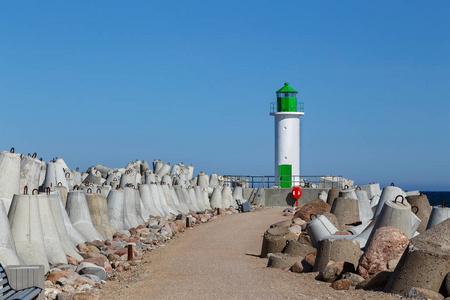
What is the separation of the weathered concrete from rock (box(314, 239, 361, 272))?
22.5m

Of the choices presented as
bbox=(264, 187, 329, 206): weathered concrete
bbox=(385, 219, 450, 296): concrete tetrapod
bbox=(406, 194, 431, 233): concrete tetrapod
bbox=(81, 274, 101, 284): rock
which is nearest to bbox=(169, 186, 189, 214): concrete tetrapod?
bbox=(264, 187, 329, 206): weathered concrete

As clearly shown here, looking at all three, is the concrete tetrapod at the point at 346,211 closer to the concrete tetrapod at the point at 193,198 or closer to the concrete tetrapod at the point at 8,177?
the concrete tetrapod at the point at 8,177

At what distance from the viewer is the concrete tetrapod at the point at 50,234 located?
11.7 meters

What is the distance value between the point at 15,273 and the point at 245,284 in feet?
10.7

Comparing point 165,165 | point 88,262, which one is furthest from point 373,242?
point 165,165

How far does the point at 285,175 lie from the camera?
37.1 meters

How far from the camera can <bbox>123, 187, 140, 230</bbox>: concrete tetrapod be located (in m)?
18.7

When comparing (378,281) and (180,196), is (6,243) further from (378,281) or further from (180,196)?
(180,196)

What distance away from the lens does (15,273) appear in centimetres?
753

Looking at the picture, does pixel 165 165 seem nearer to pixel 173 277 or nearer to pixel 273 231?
pixel 273 231

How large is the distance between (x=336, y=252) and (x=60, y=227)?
536cm

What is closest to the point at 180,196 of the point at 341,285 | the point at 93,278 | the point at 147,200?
the point at 147,200

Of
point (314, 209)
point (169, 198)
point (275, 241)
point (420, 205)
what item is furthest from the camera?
point (169, 198)

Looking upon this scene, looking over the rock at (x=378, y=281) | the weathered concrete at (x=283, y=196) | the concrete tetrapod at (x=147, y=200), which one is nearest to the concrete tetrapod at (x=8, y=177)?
the rock at (x=378, y=281)
